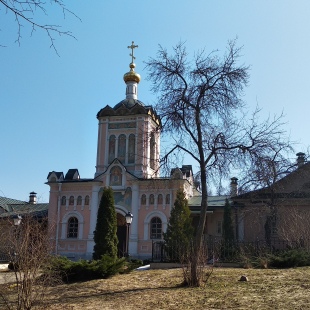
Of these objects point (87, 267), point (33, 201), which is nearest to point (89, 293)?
point (87, 267)

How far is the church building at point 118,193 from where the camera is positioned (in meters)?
29.5

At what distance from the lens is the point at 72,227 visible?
30.9 m

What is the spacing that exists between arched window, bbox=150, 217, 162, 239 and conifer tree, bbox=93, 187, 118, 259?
6262 mm

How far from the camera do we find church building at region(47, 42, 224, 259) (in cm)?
2952

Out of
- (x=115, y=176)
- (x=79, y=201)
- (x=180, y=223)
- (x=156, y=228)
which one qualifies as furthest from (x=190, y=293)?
(x=79, y=201)

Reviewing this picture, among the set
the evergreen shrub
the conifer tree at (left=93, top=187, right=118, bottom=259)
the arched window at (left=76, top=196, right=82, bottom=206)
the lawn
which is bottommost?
the lawn

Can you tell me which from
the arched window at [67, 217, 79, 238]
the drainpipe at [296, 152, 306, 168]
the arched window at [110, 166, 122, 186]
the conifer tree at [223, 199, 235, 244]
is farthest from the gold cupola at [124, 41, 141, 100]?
the drainpipe at [296, 152, 306, 168]

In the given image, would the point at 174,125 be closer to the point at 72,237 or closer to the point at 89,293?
the point at 89,293

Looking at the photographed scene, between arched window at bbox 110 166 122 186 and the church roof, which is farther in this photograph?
the church roof

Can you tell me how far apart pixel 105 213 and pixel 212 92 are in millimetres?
12908

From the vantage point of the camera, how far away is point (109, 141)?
109 feet

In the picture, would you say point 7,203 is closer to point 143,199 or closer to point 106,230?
point 143,199

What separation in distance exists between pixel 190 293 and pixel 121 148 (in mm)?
24097

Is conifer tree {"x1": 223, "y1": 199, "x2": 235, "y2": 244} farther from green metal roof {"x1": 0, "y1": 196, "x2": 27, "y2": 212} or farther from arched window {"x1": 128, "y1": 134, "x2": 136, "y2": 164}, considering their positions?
green metal roof {"x1": 0, "y1": 196, "x2": 27, "y2": 212}
